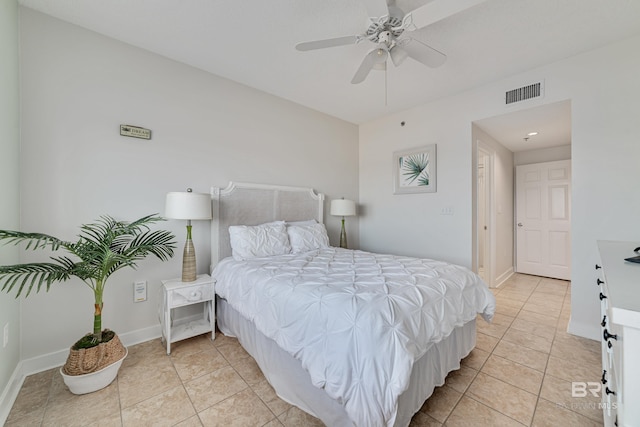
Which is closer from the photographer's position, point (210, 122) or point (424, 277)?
point (424, 277)

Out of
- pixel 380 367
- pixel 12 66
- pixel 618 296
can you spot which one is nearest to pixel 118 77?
pixel 12 66

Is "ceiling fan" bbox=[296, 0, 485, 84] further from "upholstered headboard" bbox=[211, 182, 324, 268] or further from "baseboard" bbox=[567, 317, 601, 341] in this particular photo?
"baseboard" bbox=[567, 317, 601, 341]

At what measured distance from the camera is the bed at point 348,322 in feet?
3.72

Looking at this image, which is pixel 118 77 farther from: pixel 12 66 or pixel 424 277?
pixel 424 277

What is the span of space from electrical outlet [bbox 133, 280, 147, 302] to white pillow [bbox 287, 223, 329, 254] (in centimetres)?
146

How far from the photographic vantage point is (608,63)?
230 centimetres

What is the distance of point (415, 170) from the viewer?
12.0 ft

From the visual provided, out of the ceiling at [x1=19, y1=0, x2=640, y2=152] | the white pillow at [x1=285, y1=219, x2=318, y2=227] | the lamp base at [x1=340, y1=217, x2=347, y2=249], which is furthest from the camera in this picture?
the lamp base at [x1=340, y1=217, x2=347, y2=249]

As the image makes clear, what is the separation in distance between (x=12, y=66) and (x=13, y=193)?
89 cm

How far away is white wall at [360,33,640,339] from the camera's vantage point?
2232 millimetres

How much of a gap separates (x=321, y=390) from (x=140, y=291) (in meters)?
1.97

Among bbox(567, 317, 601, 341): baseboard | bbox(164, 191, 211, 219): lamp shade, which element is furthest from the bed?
bbox(567, 317, 601, 341): baseboard

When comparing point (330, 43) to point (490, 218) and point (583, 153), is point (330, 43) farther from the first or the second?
point (490, 218)

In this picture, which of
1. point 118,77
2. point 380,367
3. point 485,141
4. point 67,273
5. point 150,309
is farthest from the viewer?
point 485,141
